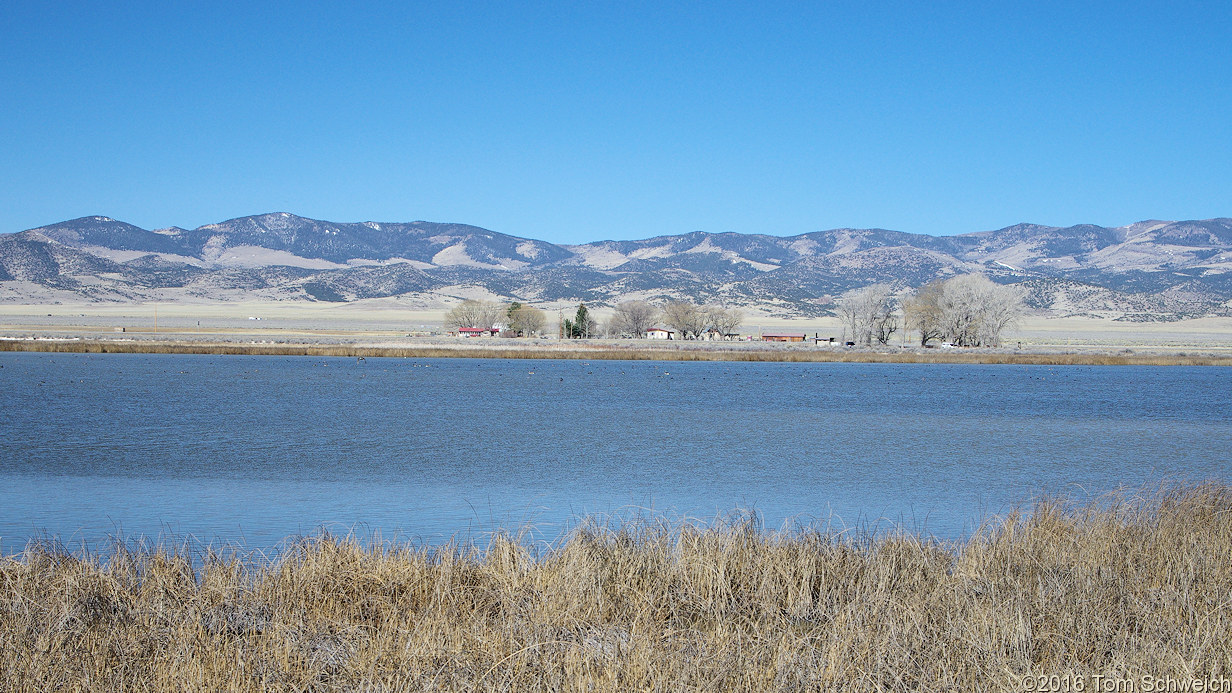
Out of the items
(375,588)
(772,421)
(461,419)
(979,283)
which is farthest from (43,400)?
(979,283)

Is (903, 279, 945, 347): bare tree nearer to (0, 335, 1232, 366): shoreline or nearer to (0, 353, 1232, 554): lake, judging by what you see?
(0, 335, 1232, 366): shoreline

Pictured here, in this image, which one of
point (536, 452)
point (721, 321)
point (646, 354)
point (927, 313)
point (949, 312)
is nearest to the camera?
point (536, 452)

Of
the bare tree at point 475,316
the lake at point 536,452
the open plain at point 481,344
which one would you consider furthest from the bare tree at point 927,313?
the bare tree at point 475,316

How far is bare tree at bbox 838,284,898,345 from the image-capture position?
318 ft

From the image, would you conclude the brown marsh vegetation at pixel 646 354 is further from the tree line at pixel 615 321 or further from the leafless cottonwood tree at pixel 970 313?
the tree line at pixel 615 321

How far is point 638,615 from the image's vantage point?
7.61m

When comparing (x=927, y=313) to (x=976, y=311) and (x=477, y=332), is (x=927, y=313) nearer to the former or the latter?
(x=976, y=311)

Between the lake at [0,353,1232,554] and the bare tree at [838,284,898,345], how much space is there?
4807cm

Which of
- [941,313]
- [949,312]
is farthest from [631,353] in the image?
[941,313]

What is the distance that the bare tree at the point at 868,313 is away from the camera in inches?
3821

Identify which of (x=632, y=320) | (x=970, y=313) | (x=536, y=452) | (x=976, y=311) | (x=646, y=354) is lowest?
(x=536, y=452)

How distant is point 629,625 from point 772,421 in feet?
80.0

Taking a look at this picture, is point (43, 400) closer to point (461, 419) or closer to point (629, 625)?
point (461, 419)

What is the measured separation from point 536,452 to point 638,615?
590 inches
